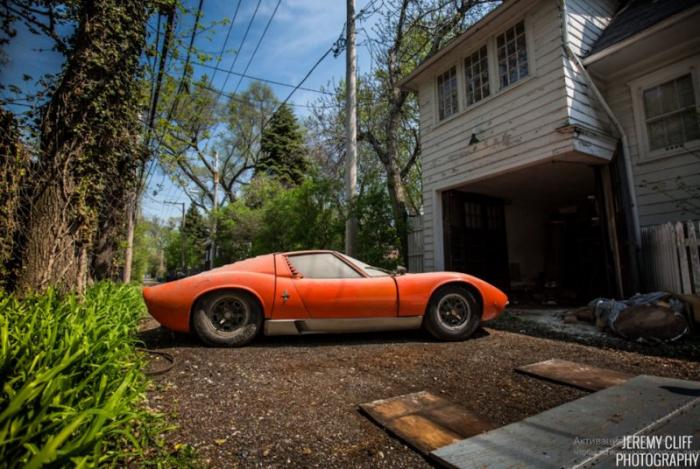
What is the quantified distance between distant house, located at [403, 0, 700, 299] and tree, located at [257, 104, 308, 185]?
1726 cm

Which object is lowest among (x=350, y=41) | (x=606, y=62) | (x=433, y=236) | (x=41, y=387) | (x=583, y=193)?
(x=41, y=387)

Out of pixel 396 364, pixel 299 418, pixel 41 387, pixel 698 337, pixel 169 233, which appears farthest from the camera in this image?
pixel 169 233

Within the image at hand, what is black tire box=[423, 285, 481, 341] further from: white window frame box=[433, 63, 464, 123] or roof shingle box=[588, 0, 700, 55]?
roof shingle box=[588, 0, 700, 55]

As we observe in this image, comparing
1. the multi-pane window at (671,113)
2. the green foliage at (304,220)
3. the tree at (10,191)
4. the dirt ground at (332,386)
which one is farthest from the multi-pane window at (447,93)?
the tree at (10,191)

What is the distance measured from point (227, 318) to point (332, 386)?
1.58m

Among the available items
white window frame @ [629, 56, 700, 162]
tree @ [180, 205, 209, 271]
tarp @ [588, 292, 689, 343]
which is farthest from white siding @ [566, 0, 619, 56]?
tree @ [180, 205, 209, 271]

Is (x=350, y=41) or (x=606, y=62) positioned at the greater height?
(x=350, y=41)

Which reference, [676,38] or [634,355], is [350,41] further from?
[634,355]

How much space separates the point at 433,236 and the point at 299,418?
240 inches

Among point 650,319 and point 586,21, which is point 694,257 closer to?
point 650,319

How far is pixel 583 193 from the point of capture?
8.69 meters

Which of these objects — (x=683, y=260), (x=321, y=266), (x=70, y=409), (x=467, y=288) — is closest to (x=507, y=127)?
(x=683, y=260)

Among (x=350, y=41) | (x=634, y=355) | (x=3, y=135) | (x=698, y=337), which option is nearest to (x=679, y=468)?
(x=634, y=355)

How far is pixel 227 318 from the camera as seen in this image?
3.55 metres
